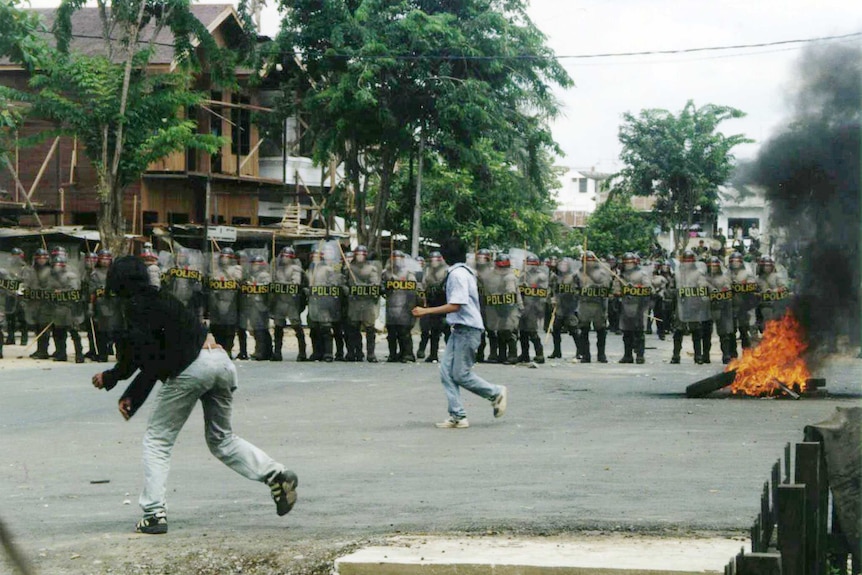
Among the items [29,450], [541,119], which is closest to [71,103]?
[541,119]

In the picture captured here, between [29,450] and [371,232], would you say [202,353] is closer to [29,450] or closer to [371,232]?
[29,450]

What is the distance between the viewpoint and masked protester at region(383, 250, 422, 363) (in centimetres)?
2252

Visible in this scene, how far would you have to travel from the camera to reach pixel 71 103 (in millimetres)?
29047

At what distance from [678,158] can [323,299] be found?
26491 millimetres

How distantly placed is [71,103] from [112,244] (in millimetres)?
3468

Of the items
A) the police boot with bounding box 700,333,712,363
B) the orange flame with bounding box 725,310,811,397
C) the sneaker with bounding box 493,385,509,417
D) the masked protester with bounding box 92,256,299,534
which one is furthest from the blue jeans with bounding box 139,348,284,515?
the police boot with bounding box 700,333,712,363

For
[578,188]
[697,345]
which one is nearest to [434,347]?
[697,345]

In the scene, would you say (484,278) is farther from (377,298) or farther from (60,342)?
(60,342)

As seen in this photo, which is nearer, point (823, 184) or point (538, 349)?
point (823, 184)

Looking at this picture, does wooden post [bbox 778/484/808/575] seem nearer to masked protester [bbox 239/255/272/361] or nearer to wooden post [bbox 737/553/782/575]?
wooden post [bbox 737/553/782/575]

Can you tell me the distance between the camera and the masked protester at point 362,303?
74.1 ft

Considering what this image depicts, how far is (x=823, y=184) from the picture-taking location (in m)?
16.7

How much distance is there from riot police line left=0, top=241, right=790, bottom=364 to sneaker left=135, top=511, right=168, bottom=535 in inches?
570

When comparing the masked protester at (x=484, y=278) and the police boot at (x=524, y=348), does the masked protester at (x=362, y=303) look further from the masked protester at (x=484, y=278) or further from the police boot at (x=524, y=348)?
the police boot at (x=524, y=348)
